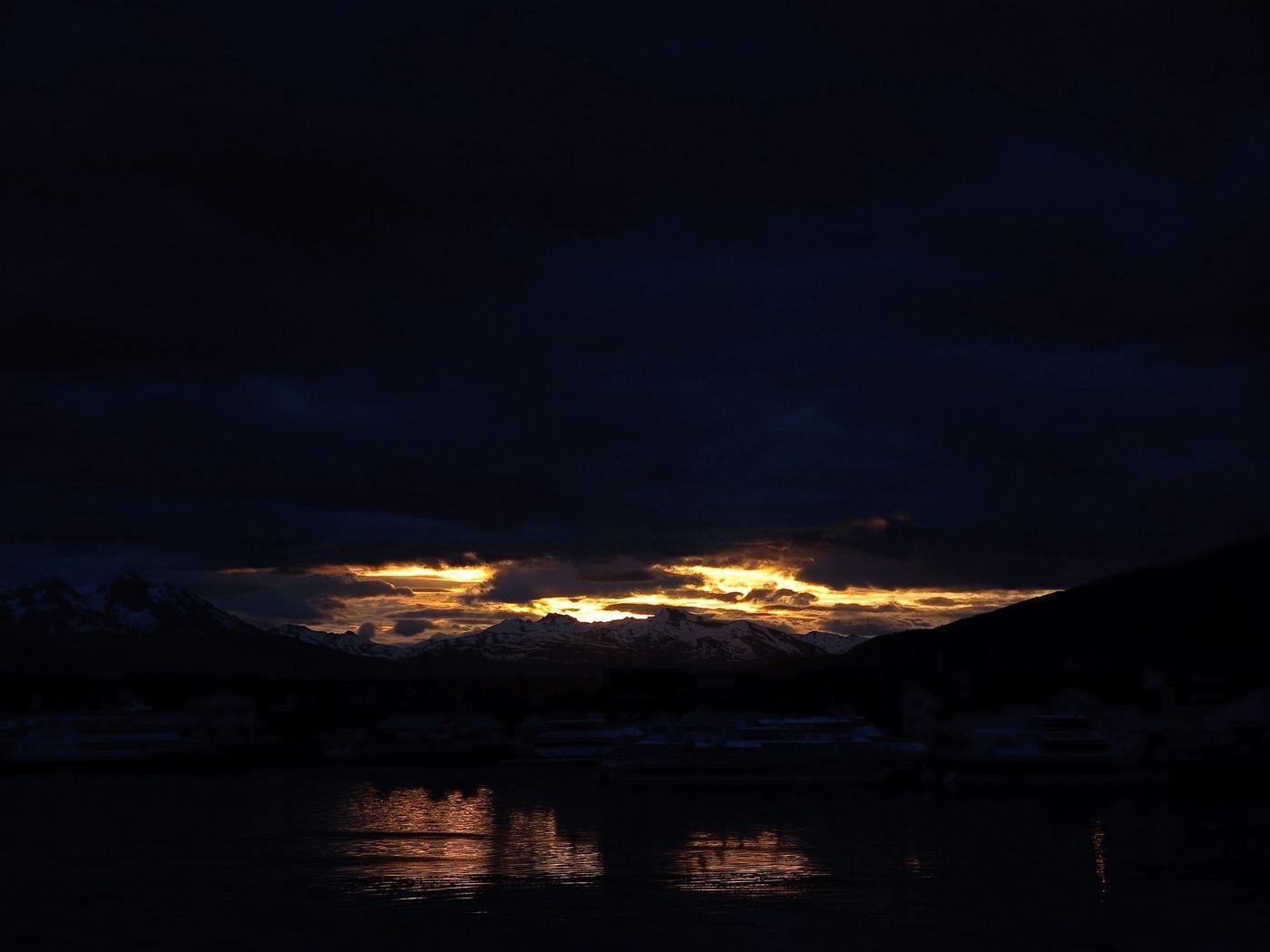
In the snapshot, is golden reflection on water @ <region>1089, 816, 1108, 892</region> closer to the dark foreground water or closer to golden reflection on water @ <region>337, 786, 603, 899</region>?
the dark foreground water

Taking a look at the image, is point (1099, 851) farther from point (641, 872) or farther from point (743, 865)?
point (641, 872)

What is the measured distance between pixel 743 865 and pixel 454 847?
42.8 ft

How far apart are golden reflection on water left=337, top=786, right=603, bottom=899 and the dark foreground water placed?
22 centimetres

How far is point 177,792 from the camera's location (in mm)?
87125

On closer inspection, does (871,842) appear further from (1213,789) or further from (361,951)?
(1213,789)

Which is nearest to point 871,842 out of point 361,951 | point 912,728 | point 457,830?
point 457,830

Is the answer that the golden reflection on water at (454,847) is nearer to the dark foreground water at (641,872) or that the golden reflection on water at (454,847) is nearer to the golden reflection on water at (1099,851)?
the dark foreground water at (641,872)

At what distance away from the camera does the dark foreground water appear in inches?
1457

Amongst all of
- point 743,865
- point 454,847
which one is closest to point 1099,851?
point 743,865

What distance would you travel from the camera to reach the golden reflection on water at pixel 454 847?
153ft

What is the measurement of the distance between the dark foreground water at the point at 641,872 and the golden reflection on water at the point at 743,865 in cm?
18

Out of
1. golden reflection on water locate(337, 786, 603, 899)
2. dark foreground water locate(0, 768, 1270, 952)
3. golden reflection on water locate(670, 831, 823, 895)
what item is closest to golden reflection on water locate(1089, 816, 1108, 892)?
dark foreground water locate(0, 768, 1270, 952)

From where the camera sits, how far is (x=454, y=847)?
55.6m

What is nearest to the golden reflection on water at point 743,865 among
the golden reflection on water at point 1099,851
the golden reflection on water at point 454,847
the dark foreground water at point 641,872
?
the dark foreground water at point 641,872
